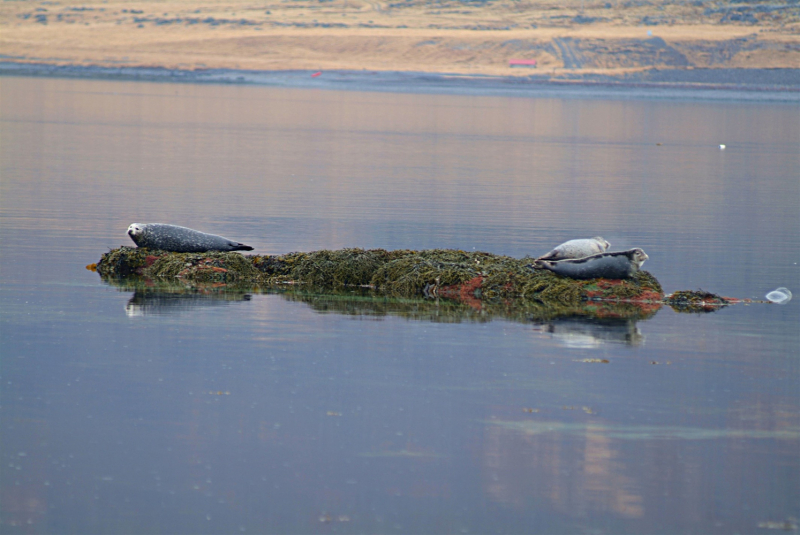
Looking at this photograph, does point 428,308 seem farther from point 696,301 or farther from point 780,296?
point 780,296

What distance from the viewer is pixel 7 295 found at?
12031 mm

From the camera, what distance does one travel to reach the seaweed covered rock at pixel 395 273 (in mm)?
12852

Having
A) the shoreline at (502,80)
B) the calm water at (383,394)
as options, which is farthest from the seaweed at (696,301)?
the shoreline at (502,80)

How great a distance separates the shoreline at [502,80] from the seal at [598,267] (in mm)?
98011

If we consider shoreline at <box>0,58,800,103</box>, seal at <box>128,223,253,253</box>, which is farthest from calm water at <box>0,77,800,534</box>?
shoreline at <box>0,58,800,103</box>

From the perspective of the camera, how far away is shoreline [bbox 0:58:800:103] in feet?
371

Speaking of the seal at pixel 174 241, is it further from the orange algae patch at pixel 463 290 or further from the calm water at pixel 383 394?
the orange algae patch at pixel 463 290

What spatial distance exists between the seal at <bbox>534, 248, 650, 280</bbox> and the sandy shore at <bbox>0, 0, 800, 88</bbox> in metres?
111

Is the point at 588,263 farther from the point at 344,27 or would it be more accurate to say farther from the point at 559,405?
the point at 344,27

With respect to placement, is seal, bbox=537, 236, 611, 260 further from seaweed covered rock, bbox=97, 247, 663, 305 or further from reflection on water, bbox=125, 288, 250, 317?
reflection on water, bbox=125, 288, 250, 317

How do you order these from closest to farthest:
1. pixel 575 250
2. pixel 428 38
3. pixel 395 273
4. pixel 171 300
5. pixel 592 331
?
pixel 592 331 < pixel 171 300 < pixel 575 250 < pixel 395 273 < pixel 428 38

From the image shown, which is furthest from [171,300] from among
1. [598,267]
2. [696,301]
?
[696,301]

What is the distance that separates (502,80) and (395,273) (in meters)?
115

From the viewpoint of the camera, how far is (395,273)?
13547 mm
